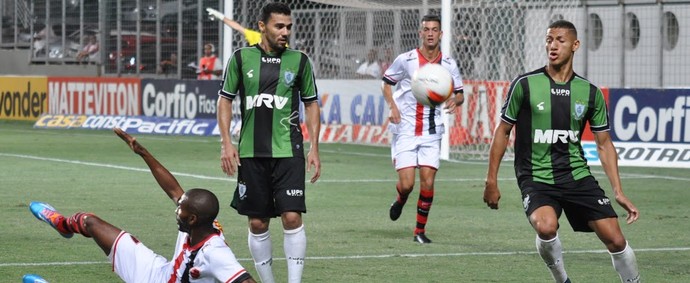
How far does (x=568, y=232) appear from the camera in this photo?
1404 cm

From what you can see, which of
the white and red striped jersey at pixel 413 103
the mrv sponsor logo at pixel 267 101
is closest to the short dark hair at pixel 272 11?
the mrv sponsor logo at pixel 267 101

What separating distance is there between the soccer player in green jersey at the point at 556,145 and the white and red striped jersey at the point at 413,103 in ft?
13.6

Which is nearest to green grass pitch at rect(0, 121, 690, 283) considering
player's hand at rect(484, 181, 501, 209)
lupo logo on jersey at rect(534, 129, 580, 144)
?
player's hand at rect(484, 181, 501, 209)

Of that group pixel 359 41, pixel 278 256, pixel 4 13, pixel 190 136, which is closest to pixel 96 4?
pixel 4 13

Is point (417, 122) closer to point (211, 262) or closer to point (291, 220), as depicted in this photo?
point (291, 220)

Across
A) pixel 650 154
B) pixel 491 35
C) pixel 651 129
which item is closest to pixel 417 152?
pixel 650 154

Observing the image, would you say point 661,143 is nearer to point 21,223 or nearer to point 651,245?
point 651,245

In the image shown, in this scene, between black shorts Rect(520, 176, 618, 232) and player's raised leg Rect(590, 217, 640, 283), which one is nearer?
player's raised leg Rect(590, 217, 640, 283)

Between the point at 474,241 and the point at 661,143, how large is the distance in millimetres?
10005

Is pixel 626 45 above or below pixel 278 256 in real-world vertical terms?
above

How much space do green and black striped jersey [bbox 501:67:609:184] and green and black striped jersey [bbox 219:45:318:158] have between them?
1413 millimetres

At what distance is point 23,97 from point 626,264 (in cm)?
2917

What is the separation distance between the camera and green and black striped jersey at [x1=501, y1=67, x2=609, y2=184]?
9414 mm

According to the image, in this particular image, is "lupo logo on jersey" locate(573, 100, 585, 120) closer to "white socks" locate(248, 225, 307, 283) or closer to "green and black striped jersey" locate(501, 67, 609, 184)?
"green and black striped jersey" locate(501, 67, 609, 184)
